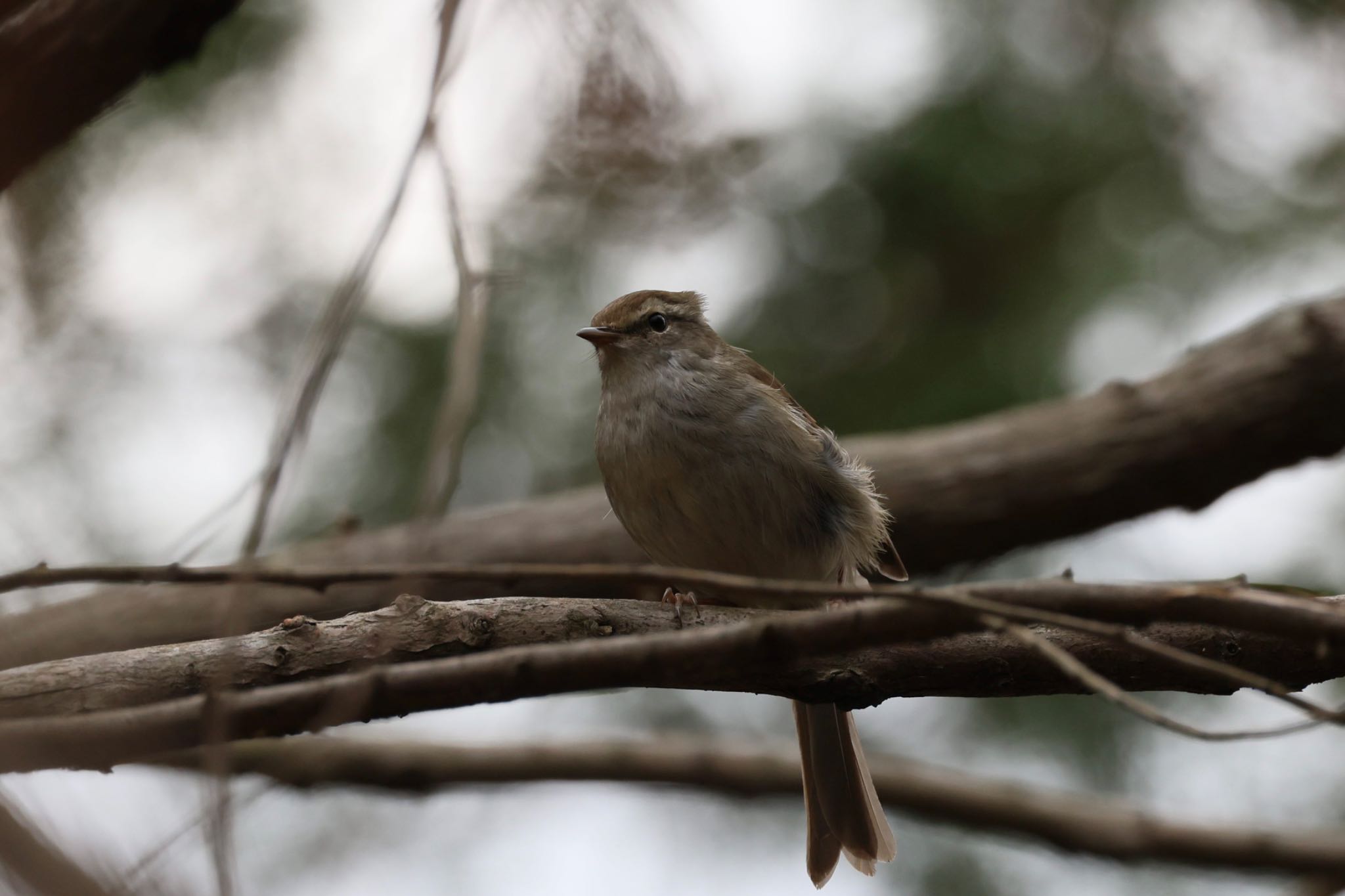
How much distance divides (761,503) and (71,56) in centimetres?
312

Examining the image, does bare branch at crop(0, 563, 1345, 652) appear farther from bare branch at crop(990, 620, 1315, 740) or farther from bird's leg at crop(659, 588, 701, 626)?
bird's leg at crop(659, 588, 701, 626)

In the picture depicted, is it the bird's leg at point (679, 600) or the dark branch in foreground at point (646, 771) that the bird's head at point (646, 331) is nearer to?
the bird's leg at point (679, 600)

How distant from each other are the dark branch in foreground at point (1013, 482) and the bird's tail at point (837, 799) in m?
1.17

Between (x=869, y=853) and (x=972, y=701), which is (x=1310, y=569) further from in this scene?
(x=869, y=853)

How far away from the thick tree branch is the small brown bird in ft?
8.85

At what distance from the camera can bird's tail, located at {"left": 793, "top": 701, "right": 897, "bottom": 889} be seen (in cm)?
501

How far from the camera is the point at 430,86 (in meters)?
2.16

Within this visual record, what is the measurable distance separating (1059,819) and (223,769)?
3.47 m

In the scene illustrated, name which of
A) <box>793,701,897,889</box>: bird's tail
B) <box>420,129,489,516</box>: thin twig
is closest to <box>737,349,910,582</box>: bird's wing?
<box>793,701,897,889</box>: bird's tail

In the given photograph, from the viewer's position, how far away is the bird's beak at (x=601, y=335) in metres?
5.69

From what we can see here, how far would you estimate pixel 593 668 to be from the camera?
7.81 ft

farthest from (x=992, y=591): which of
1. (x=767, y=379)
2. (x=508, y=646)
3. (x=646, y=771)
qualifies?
(x=767, y=379)

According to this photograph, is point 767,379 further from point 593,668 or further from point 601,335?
point 593,668

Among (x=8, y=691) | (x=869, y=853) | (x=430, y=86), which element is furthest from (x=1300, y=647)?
(x=8, y=691)
